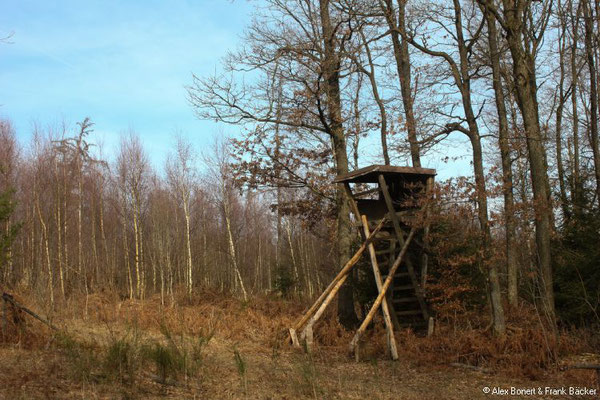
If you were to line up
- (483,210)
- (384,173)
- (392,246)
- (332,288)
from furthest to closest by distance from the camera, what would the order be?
(392,246) → (384,173) → (332,288) → (483,210)

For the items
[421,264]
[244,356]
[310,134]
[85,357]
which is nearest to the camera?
[85,357]

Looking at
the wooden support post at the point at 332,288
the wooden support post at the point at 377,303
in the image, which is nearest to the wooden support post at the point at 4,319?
the wooden support post at the point at 332,288

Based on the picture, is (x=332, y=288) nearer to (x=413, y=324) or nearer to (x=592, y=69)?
(x=413, y=324)

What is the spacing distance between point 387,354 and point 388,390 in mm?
2698

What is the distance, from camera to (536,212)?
9695 millimetres

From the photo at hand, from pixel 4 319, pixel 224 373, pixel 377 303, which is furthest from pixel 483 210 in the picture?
pixel 4 319

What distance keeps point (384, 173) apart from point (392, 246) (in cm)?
170

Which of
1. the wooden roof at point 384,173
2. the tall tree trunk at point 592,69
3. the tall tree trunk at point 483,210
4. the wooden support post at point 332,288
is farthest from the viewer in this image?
the tall tree trunk at point 592,69

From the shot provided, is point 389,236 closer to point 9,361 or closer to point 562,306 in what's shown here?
point 562,306

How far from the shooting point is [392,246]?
462 inches

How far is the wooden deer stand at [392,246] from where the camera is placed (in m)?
10.5

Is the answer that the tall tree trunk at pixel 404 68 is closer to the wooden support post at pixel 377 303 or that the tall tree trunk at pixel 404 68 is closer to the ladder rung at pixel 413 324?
the wooden support post at pixel 377 303

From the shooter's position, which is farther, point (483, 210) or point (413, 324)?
point (413, 324)

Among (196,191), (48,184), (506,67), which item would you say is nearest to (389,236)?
(506,67)
